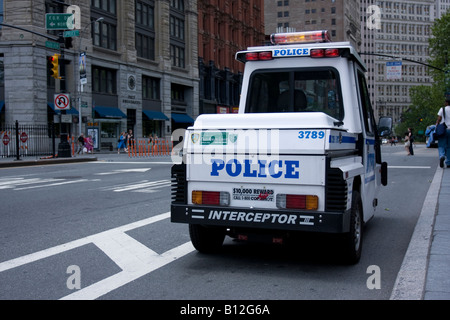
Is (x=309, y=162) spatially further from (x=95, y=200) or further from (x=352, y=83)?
(x=95, y=200)

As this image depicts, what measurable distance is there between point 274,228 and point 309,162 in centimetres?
71

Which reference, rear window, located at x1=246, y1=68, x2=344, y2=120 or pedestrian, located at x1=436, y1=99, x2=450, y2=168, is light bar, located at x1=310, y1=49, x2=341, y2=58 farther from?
pedestrian, located at x1=436, y1=99, x2=450, y2=168

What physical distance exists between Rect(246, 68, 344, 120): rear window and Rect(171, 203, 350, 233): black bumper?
1.75 m

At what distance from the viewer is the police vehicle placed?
4859mm

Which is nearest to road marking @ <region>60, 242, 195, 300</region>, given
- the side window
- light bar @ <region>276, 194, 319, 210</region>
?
light bar @ <region>276, 194, 319, 210</region>

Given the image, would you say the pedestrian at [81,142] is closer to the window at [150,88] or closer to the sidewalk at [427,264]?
the window at [150,88]

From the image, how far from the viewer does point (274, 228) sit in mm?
4992

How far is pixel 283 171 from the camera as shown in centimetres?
498

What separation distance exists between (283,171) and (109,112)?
133ft

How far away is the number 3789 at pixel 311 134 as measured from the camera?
4.83 m

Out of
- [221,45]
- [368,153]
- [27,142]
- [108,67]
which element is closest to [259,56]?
[368,153]

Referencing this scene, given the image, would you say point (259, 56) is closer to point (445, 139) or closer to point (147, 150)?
point (445, 139)
